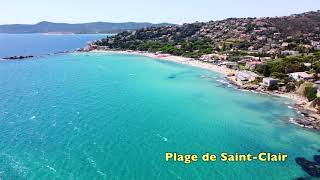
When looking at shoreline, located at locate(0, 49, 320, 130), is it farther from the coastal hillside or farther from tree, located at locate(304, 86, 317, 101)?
the coastal hillside

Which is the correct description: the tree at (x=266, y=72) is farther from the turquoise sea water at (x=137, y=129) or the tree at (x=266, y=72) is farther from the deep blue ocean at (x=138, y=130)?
the turquoise sea water at (x=137, y=129)

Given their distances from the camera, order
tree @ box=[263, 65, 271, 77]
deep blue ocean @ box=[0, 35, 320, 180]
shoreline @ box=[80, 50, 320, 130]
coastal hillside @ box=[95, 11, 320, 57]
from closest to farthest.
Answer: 1. deep blue ocean @ box=[0, 35, 320, 180]
2. shoreline @ box=[80, 50, 320, 130]
3. tree @ box=[263, 65, 271, 77]
4. coastal hillside @ box=[95, 11, 320, 57]

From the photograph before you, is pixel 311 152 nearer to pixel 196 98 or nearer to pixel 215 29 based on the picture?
pixel 196 98

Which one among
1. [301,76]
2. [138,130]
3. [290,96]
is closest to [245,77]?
[301,76]

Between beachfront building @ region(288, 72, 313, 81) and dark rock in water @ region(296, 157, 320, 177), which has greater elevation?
beachfront building @ region(288, 72, 313, 81)

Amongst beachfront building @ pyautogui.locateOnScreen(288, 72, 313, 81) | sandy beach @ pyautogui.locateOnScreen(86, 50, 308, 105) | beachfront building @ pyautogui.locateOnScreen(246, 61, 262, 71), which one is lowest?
sandy beach @ pyautogui.locateOnScreen(86, 50, 308, 105)

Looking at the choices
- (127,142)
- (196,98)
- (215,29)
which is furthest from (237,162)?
(215,29)

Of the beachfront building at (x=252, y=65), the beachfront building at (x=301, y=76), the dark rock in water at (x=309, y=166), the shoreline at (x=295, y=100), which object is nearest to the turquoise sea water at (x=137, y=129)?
the dark rock in water at (x=309, y=166)

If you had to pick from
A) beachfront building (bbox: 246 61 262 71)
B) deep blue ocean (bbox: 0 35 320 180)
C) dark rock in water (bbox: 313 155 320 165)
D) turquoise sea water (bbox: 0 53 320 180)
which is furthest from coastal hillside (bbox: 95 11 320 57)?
dark rock in water (bbox: 313 155 320 165)
